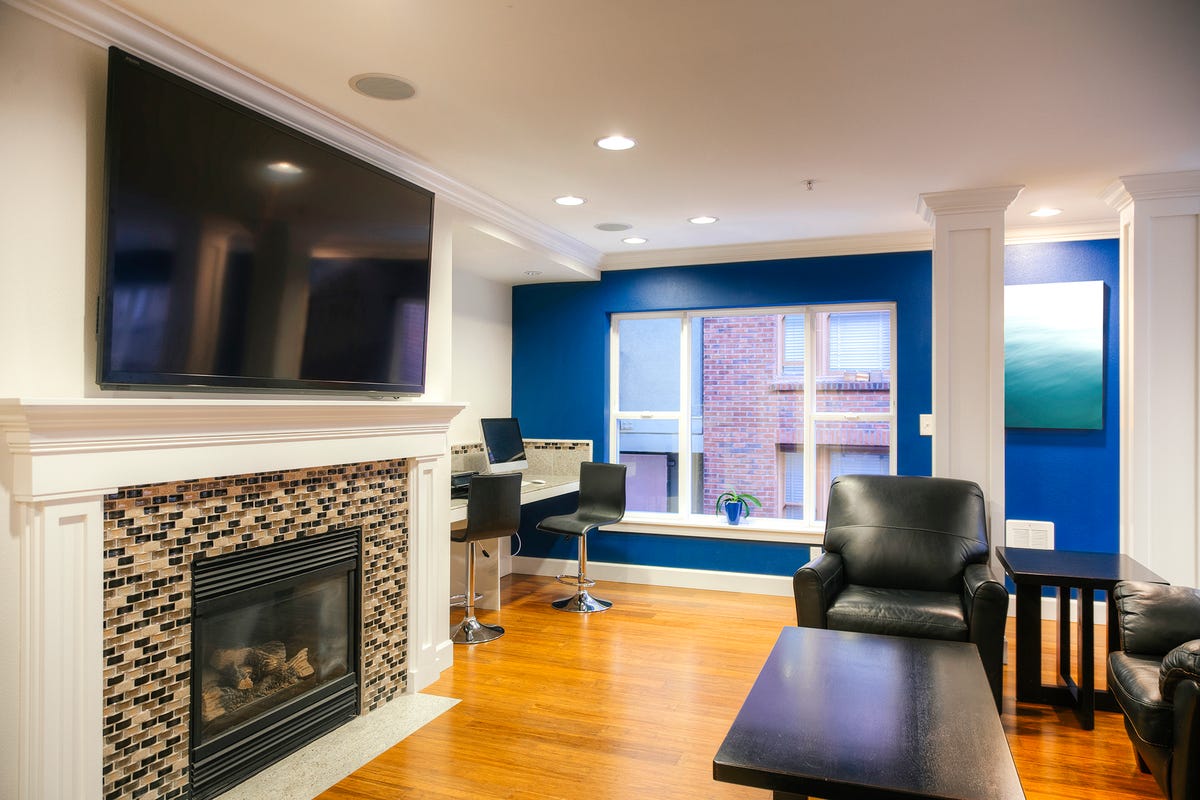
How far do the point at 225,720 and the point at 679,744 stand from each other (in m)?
1.66

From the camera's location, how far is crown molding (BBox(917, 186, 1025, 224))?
3871mm

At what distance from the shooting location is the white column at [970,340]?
3.93 m

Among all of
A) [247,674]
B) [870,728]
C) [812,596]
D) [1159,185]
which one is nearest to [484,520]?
[247,674]

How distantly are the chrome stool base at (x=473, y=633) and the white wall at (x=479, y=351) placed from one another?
132 centimetres

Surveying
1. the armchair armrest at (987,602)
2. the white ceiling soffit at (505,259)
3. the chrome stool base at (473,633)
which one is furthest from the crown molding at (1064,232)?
the chrome stool base at (473,633)

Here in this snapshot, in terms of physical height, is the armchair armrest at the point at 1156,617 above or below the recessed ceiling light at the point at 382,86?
below

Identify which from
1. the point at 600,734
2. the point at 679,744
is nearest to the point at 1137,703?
the point at 679,744

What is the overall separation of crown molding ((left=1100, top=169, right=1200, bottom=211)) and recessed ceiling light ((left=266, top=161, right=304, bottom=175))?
12.3 feet

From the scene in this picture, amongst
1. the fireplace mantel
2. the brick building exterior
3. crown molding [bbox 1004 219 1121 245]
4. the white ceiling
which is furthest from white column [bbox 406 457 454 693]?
crown molding [bbox 1004 219 1121 245]

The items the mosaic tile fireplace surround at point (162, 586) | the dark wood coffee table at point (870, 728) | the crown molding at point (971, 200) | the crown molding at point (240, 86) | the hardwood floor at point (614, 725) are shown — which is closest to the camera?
the dark wood coffee table at point (870, 728)

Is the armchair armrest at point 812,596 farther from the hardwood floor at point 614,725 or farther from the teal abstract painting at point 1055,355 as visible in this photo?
the teal abstract painting at point 1055,355

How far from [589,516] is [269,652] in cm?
265

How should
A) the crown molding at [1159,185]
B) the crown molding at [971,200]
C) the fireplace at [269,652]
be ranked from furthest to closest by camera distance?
the crown molding at [971,200]
the crown molding at [1159,185]
the fireplace at [269,652]

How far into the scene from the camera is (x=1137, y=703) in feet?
7.75
